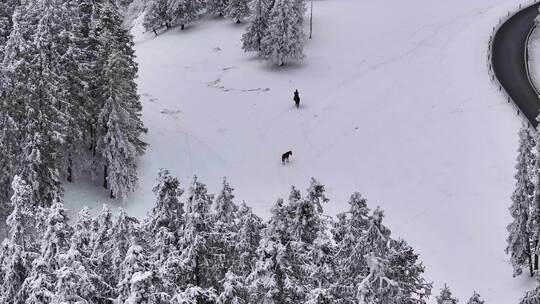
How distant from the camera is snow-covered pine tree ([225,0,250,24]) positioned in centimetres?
7206

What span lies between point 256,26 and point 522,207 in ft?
124

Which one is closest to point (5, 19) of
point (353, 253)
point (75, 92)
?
point (75, 92)

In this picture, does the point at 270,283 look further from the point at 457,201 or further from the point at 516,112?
the point at 516,112

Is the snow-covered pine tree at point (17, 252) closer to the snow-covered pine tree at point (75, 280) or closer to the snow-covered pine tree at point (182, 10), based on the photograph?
the snow-covered pine tree at point (75, 280)

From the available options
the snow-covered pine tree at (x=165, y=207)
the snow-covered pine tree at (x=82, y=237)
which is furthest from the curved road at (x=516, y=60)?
the snow-covered pine tree at (x=82, y=237)

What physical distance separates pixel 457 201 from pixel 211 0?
138ft

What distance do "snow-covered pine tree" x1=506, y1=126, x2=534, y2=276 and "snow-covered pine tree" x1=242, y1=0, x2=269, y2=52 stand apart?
3579 centimetres

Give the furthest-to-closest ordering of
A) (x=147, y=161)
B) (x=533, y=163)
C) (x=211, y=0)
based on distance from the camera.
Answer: (x=211, y=0) → (x=147, y=161) → (x=533, y=163)

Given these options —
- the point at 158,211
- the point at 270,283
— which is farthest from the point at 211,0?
the point at 270,283

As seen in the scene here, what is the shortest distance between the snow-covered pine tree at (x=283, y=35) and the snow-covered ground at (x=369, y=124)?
1881 millimetres

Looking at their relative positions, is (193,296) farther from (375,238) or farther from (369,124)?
(369,124)

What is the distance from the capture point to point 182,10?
73.7 m

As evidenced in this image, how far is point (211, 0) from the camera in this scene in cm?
7500

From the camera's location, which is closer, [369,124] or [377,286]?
[377,286]
